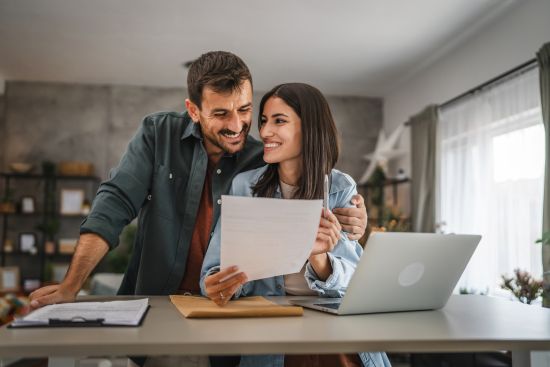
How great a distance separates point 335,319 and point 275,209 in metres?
0.28

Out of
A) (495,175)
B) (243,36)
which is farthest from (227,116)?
(243,36)

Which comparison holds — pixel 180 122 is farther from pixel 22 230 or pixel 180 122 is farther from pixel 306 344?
pixel 22 230

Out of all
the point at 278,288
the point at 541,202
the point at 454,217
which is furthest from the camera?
the point at 454,217

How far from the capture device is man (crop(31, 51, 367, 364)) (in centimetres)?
178

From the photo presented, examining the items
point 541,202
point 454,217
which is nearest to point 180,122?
point 541,202

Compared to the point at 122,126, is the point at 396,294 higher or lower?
lower

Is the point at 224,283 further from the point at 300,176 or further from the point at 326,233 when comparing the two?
the point at 300,176

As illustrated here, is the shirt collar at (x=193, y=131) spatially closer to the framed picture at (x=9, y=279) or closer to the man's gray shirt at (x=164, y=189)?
the man's gray shirt at (x=164, y=189)

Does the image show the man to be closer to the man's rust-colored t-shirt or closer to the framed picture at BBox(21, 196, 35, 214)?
the man's rust-colored t-shirt

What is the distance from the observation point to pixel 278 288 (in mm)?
1584

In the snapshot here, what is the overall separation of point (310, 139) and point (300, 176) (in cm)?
13

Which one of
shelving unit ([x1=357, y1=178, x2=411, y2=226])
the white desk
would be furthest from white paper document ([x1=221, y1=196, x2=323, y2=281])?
shelving unit ([x1=357, y1=178, x2=411, y2=226])

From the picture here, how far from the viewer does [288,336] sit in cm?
96

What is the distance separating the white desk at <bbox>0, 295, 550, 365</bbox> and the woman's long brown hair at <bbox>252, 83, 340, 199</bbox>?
532mm
